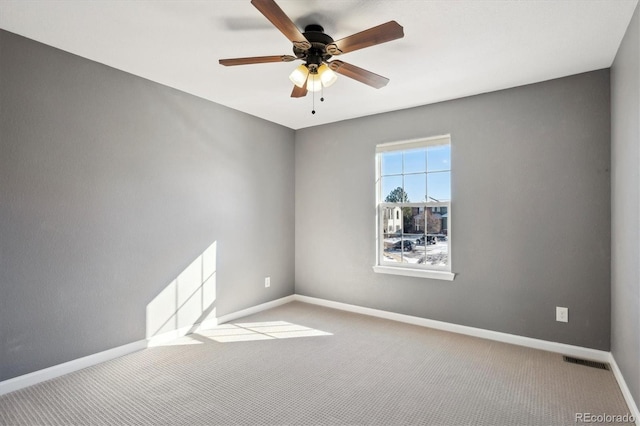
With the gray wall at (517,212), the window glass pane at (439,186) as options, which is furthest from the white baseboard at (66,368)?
the window glass pane at (439,186)

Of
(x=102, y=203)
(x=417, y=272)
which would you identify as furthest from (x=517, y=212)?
(x=102, y=203)

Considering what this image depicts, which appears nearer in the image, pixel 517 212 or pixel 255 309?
pixel 517 212

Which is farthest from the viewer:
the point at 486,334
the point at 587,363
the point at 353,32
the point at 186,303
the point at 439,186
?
the point at 439,186

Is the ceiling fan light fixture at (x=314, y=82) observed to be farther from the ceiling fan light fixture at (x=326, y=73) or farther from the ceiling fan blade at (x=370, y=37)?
the ceiling fan blade at (x=370, y=37)

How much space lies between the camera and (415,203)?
12.7ft

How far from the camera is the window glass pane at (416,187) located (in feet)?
12.5

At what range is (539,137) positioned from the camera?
308 cm

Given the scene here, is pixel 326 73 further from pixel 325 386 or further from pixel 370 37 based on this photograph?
pixel 325 386

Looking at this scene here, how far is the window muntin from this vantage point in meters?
3.68

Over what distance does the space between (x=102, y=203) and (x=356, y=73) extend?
90.7 inches

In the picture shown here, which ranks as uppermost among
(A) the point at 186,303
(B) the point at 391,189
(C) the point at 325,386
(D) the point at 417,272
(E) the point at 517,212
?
(B) the point at 391,189

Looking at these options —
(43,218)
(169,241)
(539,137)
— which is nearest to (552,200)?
(539,137)

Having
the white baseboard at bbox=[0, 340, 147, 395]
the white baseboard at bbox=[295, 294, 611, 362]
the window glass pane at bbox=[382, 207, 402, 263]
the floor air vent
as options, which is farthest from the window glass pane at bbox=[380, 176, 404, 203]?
the white baseboard at bbox=[0, 340, 147, 395]

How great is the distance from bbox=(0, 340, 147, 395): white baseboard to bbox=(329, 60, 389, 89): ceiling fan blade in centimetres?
288
